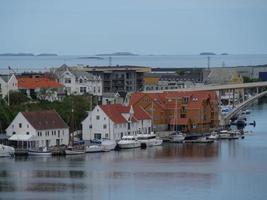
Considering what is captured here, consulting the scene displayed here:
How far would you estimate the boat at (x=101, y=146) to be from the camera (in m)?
27.7

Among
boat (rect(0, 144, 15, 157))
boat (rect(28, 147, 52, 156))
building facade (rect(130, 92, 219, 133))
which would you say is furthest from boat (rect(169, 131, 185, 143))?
boat (rect(0, 144, 15, 157))

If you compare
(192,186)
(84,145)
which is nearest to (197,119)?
(84,145)

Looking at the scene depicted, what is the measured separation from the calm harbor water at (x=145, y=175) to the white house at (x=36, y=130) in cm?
130

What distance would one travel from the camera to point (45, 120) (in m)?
27.9

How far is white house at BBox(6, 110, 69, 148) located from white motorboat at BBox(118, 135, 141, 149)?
1.71 m

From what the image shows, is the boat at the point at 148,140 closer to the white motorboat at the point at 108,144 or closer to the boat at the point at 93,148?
the white motorboat at the point at 108,144

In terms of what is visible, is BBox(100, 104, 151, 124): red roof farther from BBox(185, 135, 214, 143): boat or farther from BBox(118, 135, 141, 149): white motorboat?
BBox(185, 135, 214, 143): boat

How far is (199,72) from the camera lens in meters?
59.5

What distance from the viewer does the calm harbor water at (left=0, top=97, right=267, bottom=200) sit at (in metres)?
19.9

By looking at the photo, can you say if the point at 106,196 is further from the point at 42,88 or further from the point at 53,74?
the point at 53,74

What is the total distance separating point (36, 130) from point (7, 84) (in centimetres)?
764

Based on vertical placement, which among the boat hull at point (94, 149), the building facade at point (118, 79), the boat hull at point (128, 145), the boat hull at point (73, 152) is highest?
the building facade at point (118, 79)

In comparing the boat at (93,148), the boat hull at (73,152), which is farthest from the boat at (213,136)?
the boat hull at (73,152)

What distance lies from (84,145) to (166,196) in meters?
8.79
